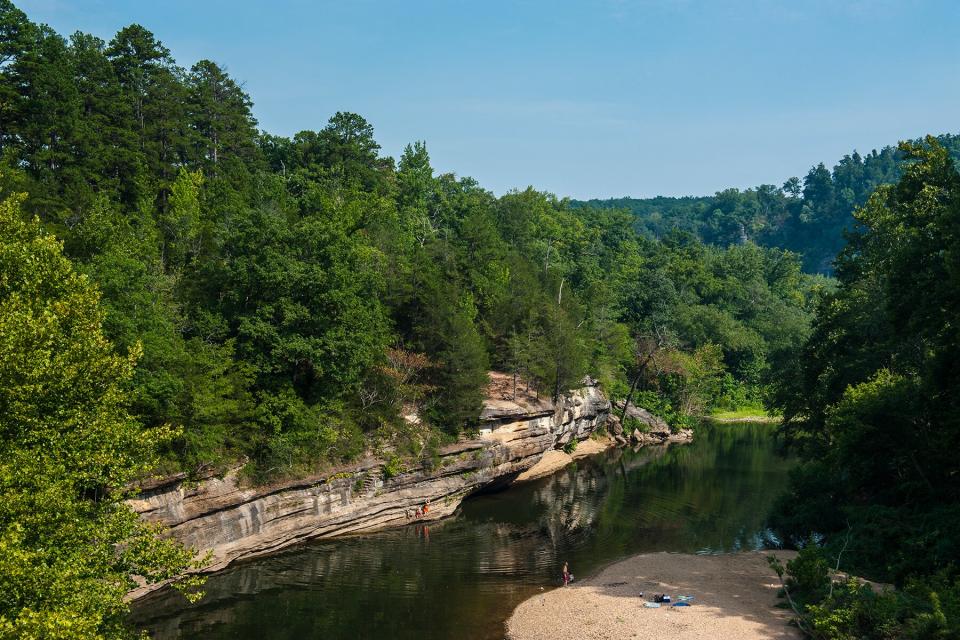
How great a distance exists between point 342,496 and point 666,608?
19.6m

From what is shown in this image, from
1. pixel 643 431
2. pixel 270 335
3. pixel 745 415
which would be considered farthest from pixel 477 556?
pixel 745 415

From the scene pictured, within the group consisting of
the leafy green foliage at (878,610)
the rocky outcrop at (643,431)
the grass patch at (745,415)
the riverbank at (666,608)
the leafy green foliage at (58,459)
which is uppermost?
the leafy green foliage at (58,459)

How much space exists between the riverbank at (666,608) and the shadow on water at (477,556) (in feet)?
5.77

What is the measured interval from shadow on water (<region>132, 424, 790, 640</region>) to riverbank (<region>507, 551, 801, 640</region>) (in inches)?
Answer: 69.2

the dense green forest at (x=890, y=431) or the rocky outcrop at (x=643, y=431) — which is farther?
the rocky outcrop at (x=643, y=431)

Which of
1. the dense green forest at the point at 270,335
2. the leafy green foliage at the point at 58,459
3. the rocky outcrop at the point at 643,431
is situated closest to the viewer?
the leafy green foliage at the point at 58,459

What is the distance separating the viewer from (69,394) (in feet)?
64.2

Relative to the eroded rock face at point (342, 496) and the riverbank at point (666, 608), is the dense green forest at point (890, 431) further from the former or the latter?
the eroded rock face at point (342, 496)

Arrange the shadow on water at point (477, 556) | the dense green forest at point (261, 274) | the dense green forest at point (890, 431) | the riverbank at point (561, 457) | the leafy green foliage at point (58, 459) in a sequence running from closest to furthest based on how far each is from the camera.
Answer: the leafy green foliage at point (58, 459) → the dense green forest at point (890, 431) → the shadow on water at point (477, 556) → the dense green forest at point (261, 274) → the riverbank at point (561, 457)

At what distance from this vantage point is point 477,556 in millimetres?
37969

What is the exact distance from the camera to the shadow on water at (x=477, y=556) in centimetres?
2927

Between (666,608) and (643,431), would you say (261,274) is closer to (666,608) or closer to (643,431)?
(666,608)

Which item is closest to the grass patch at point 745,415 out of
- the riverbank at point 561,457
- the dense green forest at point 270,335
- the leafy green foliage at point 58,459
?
the dense green forest at point 270,335

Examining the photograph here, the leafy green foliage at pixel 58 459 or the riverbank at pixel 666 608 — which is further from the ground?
the leafy green foliage at pixel 58 459
